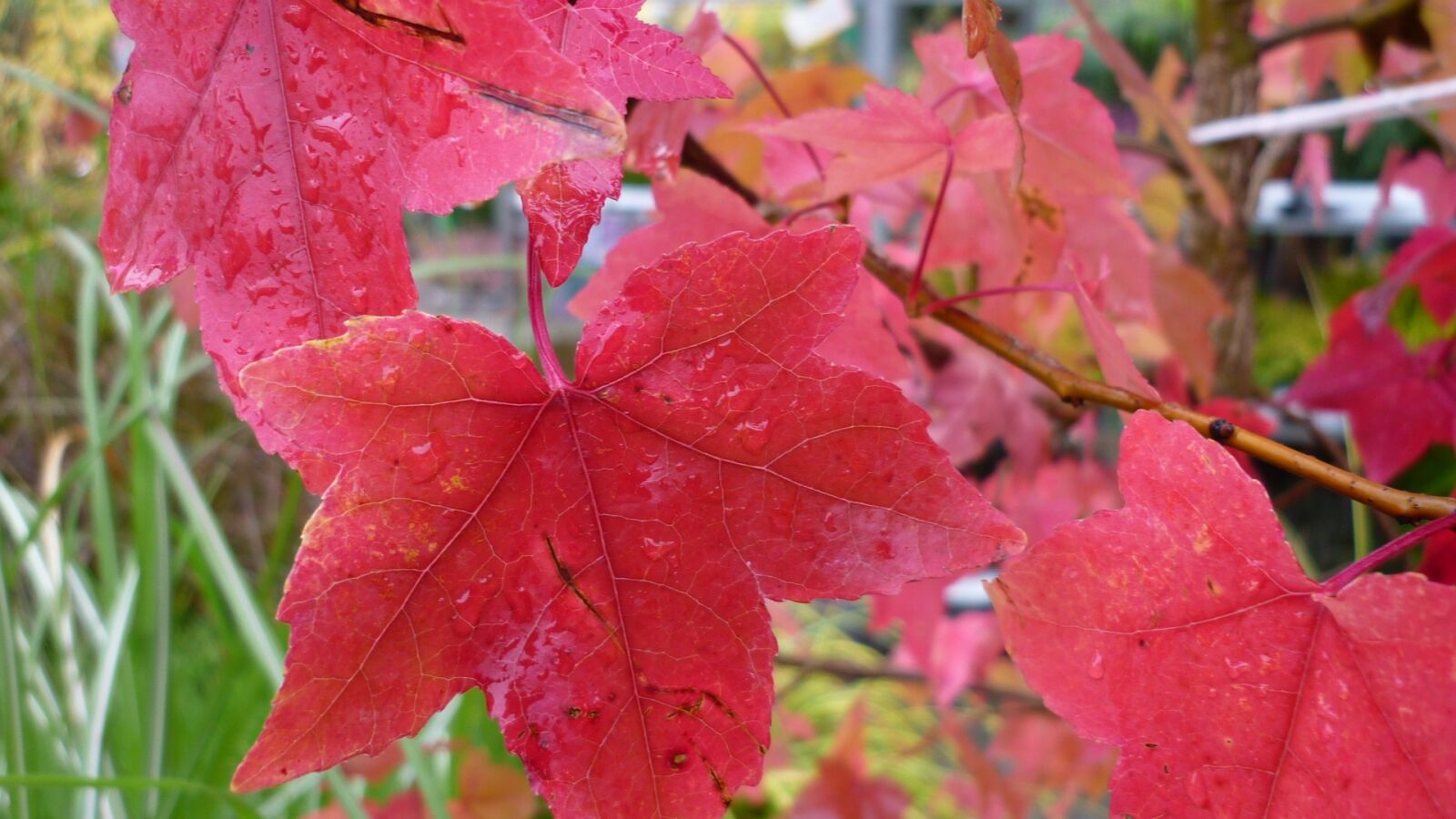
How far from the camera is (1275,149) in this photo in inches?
29.9

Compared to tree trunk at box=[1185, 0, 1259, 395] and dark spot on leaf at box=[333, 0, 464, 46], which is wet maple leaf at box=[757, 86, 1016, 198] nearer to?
dark spot on leaf at box=[333, 0, 464, 46]

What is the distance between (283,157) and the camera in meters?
0.19

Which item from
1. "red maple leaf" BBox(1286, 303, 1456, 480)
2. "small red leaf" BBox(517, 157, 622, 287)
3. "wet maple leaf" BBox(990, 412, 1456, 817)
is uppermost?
"small red leaf" BBox(517, 157, 622, 287)

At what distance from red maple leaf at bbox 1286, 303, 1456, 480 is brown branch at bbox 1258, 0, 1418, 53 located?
0.24m

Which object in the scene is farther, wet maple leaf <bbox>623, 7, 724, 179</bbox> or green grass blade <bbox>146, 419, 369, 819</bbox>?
green grass blade <bbox>146, 419, 369, 819</bbox>

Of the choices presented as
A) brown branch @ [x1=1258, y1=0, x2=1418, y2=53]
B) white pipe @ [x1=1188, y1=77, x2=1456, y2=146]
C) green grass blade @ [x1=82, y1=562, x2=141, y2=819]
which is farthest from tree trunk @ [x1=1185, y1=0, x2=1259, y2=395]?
green grass blade @ [x1=82, y1=562, x2=141, y2=819]

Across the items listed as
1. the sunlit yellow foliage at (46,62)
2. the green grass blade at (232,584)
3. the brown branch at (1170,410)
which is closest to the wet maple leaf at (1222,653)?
the brown branch at (1170,410)

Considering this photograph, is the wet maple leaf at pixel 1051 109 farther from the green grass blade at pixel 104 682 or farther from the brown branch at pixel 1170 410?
the green grass blade at pixel 104 682

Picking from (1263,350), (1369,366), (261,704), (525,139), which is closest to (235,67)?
(525,139)

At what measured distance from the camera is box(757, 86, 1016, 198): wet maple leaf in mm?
291

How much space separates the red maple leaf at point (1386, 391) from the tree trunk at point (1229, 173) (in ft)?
0.81

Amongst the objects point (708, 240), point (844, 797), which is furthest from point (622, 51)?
point (844, 797)

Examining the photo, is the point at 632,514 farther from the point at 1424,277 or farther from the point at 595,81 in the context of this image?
the point at 1424,277

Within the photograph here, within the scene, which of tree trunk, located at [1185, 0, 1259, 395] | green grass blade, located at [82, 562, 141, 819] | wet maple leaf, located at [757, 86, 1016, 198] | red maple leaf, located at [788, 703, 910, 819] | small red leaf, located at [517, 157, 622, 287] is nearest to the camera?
small red leaf, located at [517, 157, 622, 287]
